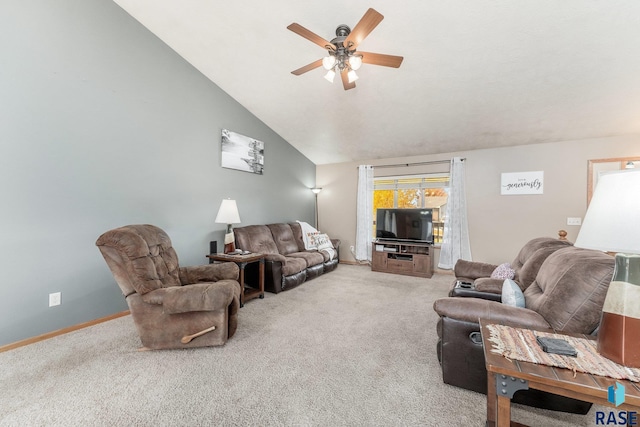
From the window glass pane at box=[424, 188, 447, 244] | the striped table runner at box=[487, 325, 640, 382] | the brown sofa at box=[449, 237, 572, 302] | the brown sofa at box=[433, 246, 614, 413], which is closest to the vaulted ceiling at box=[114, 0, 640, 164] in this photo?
the window glass pane at box=[424, 188, 447, 244]

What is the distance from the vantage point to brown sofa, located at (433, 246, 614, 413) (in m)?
1.44

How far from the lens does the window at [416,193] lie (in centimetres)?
533

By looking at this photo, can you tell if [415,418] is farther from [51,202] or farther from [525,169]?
[525,169]

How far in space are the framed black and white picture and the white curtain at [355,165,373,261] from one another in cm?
226

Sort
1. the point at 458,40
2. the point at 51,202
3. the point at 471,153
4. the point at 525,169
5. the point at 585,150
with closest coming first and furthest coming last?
1. the point at 51,202
2. the point at 458,40
3. the point at 585,150
4. the point at 525,169
5. the point at 471,153

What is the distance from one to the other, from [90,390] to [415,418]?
2.10 metres

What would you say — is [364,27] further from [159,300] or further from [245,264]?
[245,264]

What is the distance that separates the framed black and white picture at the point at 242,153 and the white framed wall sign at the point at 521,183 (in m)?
4.39

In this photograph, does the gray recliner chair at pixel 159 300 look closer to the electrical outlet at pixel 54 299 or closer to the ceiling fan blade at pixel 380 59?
the electrical outlet at pixel 54 299

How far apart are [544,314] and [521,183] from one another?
384 centimetres

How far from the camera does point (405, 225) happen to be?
5.40 metres

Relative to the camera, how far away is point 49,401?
Answer: 1669mm

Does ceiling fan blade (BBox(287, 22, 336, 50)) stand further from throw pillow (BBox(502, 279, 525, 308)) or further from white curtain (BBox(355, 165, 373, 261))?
white curtain (BBox(355, 165, 373, 261))

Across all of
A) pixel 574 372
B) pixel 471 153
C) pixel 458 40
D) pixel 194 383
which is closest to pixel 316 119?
pixel 458 40
